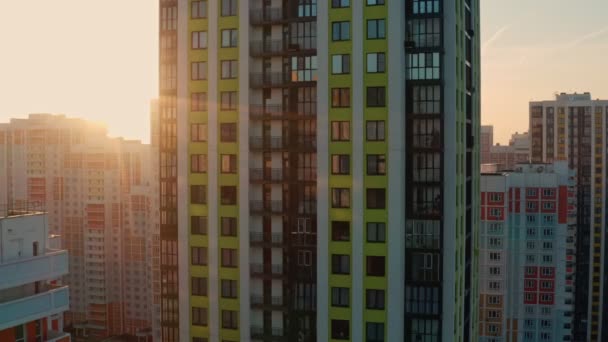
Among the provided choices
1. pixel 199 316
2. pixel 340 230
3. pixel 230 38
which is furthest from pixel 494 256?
pixel 230 38

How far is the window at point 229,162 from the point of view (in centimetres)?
4638

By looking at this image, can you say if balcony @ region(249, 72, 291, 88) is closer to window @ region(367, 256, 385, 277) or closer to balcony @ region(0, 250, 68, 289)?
window @ region(367, 256, 385, 277)

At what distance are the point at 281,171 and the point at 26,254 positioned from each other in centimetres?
1971

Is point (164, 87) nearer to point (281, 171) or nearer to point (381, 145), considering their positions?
point (281, 171)

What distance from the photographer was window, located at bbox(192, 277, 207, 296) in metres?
46.9

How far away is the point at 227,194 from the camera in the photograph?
153 ft

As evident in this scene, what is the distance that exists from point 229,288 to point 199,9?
2024 centimetres

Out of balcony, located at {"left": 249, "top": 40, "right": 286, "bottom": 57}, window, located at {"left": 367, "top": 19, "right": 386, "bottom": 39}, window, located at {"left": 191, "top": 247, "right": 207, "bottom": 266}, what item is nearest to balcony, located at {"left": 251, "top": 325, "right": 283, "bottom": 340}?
window, located at {"left": 191, "top": 247, "right": 207, "bottom": 266}

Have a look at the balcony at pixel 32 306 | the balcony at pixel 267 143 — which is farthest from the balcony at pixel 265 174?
the balcony at pixel 32 306

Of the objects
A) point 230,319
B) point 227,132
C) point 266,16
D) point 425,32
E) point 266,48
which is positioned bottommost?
point 230,319

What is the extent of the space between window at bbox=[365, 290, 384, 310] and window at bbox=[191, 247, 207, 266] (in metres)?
12.0

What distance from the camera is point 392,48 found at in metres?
42.7

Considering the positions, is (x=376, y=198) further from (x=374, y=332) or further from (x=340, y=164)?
(x=374, y=332)

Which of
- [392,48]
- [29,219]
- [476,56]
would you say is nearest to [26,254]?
[29,219]
